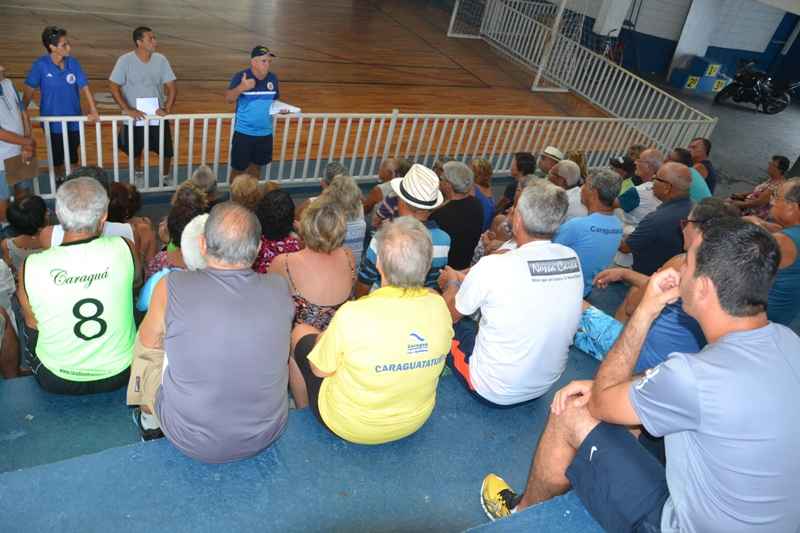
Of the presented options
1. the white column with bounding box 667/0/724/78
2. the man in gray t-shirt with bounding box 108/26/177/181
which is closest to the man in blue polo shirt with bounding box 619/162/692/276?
the man in gray t-shirt with bounding box 108/26/177/181

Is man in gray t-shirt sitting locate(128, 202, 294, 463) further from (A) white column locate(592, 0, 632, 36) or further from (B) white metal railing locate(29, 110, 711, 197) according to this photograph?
(A) white column locate(592, 0, 632, 36)

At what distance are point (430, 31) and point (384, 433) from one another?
44.6 feet

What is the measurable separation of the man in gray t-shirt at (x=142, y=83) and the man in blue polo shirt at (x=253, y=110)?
0.58 m

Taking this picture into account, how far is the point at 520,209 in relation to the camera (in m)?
2.51

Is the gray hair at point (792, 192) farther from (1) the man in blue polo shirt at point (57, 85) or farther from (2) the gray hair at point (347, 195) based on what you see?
(1) the man in blue polo shirt at point (57, 85)

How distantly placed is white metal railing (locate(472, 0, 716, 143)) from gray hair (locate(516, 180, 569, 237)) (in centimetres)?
666

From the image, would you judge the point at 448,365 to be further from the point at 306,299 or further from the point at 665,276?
the point at 665,276

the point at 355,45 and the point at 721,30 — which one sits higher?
the point at 721,30

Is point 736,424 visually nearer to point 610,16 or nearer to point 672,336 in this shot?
point 672,336

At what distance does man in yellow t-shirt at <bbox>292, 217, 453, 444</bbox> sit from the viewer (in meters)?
1.93

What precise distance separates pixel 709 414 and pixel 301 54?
1045 centimetres

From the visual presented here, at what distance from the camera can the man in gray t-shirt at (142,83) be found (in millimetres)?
4863

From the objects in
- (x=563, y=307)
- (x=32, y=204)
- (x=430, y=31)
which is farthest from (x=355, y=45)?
(x=563, y=307)

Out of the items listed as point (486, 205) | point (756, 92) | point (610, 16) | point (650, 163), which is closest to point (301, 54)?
point (650, 163)
